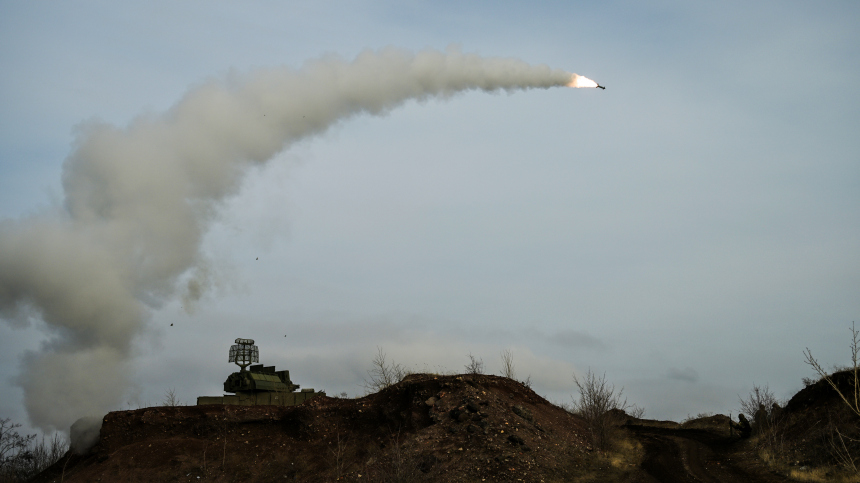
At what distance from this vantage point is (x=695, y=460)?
32.0m

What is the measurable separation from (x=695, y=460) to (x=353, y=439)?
1624cm

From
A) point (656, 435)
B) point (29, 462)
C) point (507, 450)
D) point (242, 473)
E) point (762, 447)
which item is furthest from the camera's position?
point (29, 462)

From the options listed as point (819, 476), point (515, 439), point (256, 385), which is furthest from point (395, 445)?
point (819, 476)

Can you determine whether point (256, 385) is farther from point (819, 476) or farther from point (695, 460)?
point (819, 476)

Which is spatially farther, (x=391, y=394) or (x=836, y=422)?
(x=391, y=394)

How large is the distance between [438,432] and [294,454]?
727 centimetres

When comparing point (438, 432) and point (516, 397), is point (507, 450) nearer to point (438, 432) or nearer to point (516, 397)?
point (438, 432)

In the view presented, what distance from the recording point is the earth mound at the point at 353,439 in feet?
90.7

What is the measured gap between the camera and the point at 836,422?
3109cm

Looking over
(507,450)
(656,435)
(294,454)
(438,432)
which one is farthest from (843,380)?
(294,454)

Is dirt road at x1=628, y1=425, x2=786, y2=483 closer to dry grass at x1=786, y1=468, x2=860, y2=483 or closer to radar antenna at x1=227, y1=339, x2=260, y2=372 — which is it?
dry grass at x1=786, y1=468, x2=860, y2=483

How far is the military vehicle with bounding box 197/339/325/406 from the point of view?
125 feet

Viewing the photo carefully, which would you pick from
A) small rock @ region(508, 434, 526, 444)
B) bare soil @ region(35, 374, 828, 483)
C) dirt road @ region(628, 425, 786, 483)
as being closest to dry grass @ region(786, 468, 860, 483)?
dirt road @ region(628, 425, 786, 483)

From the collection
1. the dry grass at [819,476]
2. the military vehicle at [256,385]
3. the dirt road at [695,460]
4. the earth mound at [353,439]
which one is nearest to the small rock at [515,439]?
the earth mound at [353,439]
